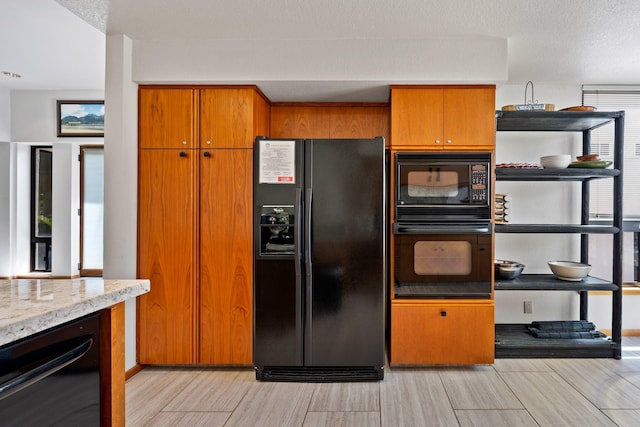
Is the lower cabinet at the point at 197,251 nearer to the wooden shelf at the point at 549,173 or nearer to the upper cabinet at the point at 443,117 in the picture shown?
the upper cabinet at the point at 443,117

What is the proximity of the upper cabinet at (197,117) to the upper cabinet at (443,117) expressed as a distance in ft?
3.68

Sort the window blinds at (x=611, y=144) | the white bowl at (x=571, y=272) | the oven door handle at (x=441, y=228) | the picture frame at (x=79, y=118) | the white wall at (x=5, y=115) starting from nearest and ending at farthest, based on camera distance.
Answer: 1. the oven door handle at (x=441, y=228)
2. the white bowl at (x=571, y=272)
3. the window blinds at (x=611, y=144)
4. the white wall at (x=5, y=115)
5. the picture frame at (x=79, y=118)

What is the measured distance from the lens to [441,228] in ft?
9.25

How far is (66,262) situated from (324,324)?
4110 mm

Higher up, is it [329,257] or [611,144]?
[611,144]

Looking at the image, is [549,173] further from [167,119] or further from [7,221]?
[7,221]

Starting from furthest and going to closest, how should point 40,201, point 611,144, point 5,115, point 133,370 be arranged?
point 40,201 → point 5,115 → point 611,144 → point 133,370

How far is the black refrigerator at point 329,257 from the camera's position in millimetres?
2705

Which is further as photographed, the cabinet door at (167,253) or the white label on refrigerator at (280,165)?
the cabinet door at (167,253)

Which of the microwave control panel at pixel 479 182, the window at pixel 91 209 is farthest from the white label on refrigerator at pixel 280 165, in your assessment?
the window at pixel 91 209

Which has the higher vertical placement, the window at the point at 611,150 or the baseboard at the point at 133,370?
the window at the point at 611,150

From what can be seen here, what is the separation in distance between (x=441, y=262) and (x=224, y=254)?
5.32 ft

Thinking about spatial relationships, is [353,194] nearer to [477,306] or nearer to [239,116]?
[239,116]

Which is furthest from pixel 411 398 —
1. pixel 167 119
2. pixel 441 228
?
pixel 167 119
